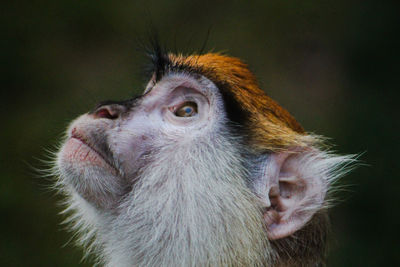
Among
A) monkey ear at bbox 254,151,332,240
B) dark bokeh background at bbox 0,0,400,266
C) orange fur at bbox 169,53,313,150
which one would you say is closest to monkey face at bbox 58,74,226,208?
orange fur at bbox 169,53,313,150

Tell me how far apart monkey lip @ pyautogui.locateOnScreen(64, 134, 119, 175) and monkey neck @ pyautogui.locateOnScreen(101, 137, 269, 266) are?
0.20 metres

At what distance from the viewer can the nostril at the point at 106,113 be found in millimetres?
2693

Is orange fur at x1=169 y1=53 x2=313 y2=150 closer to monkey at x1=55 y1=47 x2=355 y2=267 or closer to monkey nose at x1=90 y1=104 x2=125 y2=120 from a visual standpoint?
monkey at x1=55 y1=47 x2=355 y2=267

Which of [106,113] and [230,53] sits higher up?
[230,53]

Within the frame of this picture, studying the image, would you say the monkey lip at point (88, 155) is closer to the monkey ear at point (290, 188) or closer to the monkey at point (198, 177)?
the monkey at point (198, 177)

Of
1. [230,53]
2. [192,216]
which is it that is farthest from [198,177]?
[230,53]

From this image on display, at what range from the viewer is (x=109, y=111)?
2699mm

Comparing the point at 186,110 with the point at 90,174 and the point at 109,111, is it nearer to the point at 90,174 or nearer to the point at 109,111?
the point at 109,111

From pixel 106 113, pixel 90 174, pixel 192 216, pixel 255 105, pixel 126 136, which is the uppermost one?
pixel 255 105

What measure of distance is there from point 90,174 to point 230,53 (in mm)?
4502

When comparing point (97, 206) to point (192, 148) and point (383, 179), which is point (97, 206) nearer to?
point (192, 148)

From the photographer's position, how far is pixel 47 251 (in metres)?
6.04

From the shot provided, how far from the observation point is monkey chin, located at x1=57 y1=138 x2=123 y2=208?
2.60 metres

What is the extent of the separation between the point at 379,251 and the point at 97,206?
14.6 ft
